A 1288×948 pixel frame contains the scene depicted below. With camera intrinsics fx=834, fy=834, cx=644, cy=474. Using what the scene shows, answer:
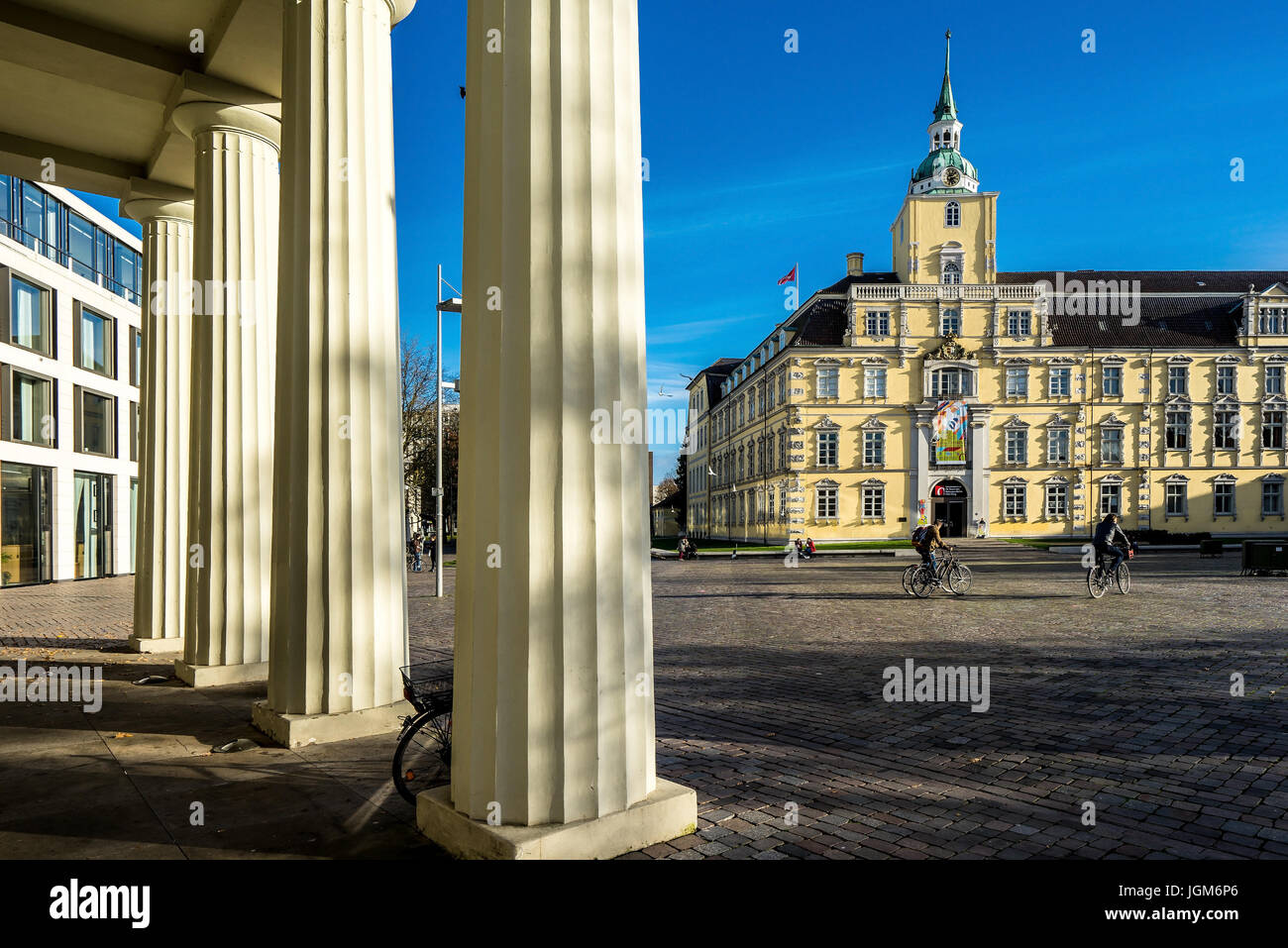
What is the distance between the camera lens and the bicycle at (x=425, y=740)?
5113 millimetres

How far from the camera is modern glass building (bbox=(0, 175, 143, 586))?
26109mm

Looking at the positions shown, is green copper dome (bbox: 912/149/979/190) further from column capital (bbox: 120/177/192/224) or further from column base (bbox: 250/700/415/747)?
column base (bbox: 250/700/415/747)

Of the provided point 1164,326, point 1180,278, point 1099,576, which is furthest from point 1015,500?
point 1099,576

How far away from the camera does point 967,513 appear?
184 ft

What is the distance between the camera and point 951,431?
56219 mm

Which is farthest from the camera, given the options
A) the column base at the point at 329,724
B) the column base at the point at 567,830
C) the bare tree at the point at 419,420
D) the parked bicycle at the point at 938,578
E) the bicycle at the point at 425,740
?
the bare tree at the point at 419,420

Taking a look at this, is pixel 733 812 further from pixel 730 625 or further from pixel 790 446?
pixel 790 446

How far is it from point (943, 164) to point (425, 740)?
64.2 metres

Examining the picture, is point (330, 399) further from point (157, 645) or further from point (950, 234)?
point (950, 234)

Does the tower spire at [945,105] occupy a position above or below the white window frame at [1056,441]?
above

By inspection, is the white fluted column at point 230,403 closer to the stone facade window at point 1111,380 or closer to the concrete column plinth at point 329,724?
the concrete column plinth at point 329,724

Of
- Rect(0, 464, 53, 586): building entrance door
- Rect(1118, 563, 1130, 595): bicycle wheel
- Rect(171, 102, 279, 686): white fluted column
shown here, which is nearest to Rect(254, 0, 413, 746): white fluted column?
Rect(171, 102, 279, 686): white fluted column

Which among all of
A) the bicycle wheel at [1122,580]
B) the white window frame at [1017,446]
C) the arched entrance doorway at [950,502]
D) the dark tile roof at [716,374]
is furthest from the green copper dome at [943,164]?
the bicycle wheel at [1122,580]

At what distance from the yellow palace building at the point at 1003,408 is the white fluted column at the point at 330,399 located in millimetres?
51765
